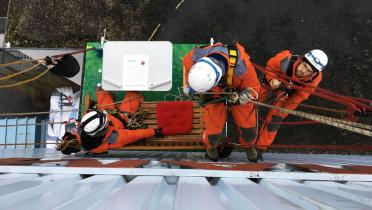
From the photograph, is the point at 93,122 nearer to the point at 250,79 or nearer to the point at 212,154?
the point at 212,154

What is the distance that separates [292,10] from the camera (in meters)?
5.04

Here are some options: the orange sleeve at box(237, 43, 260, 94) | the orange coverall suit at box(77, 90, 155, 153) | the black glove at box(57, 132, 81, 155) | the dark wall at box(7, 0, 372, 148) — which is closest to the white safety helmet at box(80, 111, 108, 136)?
the orange coverall suit at box(77, 90, 155, 153)

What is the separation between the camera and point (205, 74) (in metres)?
2.66

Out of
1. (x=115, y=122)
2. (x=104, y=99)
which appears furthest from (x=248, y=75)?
(x=104, y=99)

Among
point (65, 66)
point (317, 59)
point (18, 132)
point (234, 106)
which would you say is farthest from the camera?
point (18, 132)

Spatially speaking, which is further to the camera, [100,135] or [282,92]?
[282,92]

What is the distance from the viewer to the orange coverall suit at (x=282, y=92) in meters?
3.47

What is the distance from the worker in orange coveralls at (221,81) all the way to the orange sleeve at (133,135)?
72 centimetres

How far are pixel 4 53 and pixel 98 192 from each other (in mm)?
3981

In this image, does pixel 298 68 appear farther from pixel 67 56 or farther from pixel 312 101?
pixel 67 56

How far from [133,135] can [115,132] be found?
0.84 ft

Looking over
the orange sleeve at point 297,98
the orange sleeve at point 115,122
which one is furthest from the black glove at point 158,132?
the orange sleeve at point 297,98

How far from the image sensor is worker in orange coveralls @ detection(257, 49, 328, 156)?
11.0ft

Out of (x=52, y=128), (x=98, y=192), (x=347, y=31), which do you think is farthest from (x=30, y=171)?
(x=347, y=31)
